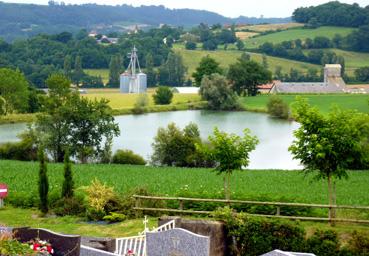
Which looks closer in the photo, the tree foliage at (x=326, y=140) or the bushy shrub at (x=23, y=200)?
the tree foliage at (x=326, y=140)

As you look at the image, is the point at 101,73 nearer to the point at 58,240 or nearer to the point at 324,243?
the point at 324,243

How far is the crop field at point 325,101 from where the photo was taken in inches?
3671

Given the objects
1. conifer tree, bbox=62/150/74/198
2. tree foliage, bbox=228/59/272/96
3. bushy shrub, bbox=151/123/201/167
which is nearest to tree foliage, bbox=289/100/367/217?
conifer tree, bbox=62/150/74/198

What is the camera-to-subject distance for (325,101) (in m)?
104

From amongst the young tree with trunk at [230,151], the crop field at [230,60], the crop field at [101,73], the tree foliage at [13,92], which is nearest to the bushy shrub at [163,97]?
the tree foliage at [13,92]

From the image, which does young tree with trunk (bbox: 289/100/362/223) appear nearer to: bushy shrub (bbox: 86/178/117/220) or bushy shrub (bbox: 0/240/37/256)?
bushy shrub (bbox: 86/178/117/220)

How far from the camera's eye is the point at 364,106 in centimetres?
9356

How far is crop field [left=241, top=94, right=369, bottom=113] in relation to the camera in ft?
306

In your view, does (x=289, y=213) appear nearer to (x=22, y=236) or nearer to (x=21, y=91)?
(x=22, y=236)

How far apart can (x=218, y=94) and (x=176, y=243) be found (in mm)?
80510

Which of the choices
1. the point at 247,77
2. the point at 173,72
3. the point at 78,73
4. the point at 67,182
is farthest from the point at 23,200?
the point at 173,72

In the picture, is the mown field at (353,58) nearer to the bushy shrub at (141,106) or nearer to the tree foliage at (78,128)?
the bushy shrub at (141,106)

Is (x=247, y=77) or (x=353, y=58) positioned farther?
(x=353, y=58)

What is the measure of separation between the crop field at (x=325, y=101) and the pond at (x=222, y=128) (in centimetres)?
718
